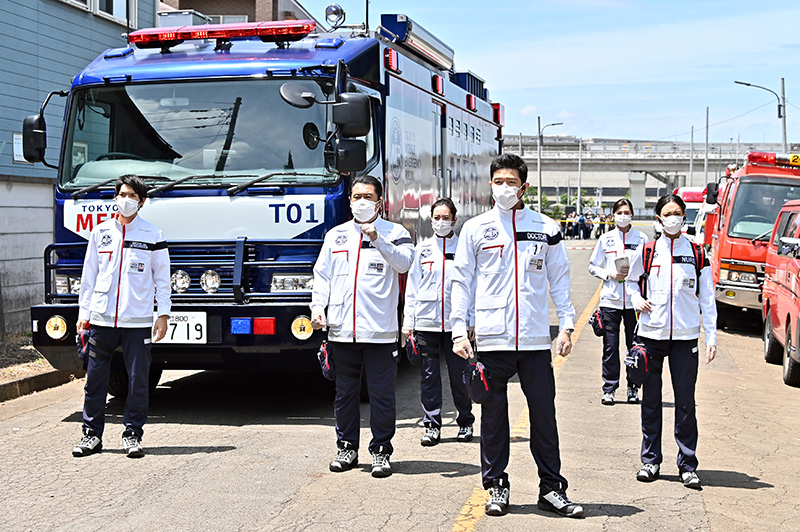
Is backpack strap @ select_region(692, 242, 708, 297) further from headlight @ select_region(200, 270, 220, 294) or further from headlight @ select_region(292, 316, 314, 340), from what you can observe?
headlight @ select_region(200, 270, 220, 294)

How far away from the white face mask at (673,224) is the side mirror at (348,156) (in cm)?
247

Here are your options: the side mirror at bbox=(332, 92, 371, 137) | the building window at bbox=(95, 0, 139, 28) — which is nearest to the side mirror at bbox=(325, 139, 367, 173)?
the side mirror at bbox=(332, 92, 371, 137)

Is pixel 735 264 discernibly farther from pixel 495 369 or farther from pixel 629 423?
pixel 495 369

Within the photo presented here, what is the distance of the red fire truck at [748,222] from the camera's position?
15.8 m

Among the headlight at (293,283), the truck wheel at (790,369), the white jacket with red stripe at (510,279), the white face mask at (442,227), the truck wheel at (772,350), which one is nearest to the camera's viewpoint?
the white jacket with red stripe at (510,279)

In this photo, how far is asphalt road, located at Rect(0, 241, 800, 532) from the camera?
576 centimetres

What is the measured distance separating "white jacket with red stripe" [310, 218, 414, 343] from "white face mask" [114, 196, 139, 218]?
148 centimetres

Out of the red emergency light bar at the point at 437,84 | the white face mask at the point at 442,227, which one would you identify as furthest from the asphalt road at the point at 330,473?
the red emergency light bar at the point at 437,84

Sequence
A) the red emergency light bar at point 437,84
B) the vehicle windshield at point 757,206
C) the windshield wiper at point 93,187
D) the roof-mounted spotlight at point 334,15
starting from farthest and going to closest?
the vehicle windshield at point 757,206 < the red emergency light bar at point 437,84 < the roof-mounted spotlight at point 334,15 < the windshield wiper at point 93,187

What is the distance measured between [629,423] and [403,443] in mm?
2049

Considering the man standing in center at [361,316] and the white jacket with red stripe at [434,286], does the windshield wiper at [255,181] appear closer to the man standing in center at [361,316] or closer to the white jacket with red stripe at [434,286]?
the white jacket with red stripe at [434,286]

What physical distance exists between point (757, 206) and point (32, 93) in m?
11.6

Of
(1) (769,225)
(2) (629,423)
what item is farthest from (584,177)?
(2) (629,423)

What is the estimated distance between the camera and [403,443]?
7812 mm
